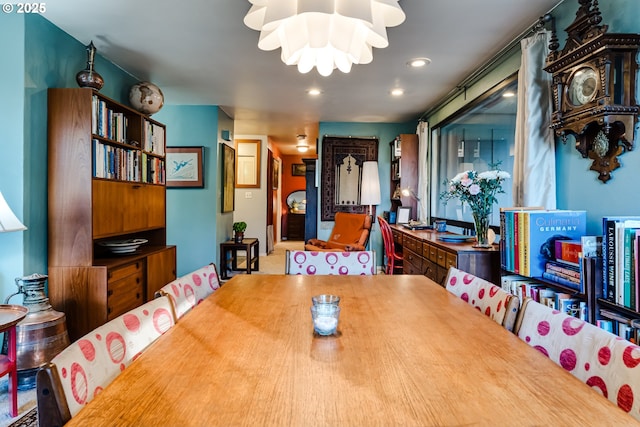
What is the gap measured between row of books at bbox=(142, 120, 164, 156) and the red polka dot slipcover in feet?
8.62

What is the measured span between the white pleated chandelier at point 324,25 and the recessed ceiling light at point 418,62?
1832 millimetres

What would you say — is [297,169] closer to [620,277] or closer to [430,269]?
[430,269]

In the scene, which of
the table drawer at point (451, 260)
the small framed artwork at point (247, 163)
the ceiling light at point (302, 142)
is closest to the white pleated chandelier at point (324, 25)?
the table drawer at point (451, 260)

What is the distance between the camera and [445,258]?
2.82 metres

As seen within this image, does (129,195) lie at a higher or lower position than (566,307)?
higher

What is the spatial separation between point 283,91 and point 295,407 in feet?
13.2

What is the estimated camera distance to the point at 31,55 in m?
2.46

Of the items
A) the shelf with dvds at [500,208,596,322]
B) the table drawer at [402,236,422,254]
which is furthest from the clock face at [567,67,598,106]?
the table drawer at [402,236,422,254]

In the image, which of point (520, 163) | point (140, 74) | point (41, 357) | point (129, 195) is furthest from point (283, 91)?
point (41, 357)

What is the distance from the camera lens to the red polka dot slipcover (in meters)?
0.72

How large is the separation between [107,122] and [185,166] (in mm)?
2206

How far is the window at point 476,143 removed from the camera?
3.11m

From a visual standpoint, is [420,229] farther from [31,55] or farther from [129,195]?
[31,55]

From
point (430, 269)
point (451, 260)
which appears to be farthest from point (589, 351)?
point (430, 269)
